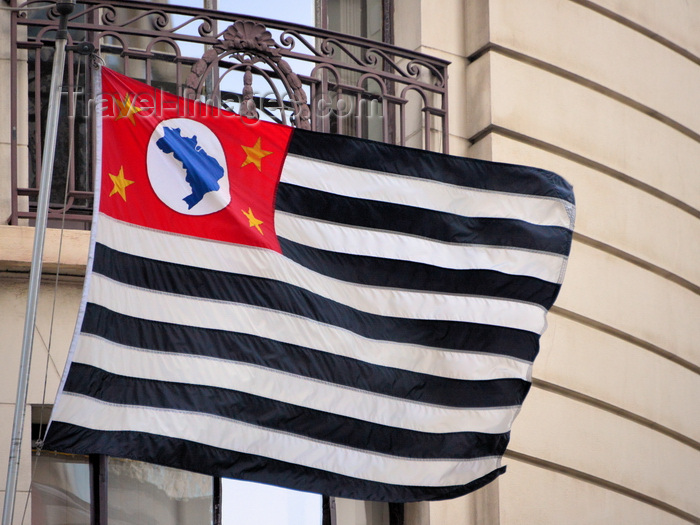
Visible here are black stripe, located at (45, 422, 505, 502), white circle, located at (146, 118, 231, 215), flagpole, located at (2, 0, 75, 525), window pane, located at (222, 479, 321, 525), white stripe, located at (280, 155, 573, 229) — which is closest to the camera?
flagpole, located at (2, 0, 75, 525)

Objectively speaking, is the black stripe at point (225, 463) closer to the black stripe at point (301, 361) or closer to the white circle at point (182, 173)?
the black stripe at point (301, 361)

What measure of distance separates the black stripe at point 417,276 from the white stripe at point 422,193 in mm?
433

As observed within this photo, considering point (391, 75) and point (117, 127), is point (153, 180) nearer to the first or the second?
point (117, 127)

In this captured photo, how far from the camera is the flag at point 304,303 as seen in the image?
8516 millimetres

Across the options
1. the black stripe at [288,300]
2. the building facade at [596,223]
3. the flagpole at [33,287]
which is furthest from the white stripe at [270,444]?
the building facade at [596,223]

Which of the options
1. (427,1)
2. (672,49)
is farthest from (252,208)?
(672,49)

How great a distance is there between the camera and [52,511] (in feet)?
31.6

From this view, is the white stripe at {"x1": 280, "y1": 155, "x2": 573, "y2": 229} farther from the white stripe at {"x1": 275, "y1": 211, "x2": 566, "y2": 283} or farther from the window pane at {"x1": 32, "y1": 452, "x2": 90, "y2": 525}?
the window pane at {"x1": 32, "y1": 452, "x2": 90, "y2": 525}

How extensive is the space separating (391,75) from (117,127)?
305cm

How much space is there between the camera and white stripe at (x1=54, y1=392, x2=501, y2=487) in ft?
27.1

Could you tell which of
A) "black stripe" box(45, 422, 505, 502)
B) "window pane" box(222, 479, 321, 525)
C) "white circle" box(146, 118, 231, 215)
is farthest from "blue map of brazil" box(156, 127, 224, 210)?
"window pane" box(222, 479, 321, 525)

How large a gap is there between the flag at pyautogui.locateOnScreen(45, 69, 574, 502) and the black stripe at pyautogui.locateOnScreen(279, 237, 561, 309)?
1 centimetres

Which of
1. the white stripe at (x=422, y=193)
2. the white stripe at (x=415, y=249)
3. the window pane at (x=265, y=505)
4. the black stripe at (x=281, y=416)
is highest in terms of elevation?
the white stripe at (x=422, y=193)

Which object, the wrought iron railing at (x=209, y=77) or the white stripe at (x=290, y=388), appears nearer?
the white stripe at (x=290, y=388)
